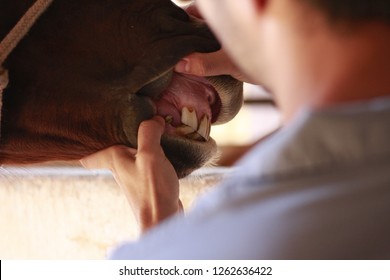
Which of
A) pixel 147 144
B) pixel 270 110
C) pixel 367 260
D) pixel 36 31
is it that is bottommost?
pixel 367 260

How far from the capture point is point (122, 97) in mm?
656

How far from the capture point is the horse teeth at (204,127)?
70 cm

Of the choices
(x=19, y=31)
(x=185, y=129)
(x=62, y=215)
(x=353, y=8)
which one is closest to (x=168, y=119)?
(x=185, y=129)

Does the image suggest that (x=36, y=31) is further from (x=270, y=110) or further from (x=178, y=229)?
(x=270, y=110)

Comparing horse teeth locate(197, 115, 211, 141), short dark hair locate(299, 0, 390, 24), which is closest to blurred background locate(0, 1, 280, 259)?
horse teeth locate(197, 115, 211, 141)

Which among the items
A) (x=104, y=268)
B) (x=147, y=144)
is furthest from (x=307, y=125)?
(x=147, y=144)

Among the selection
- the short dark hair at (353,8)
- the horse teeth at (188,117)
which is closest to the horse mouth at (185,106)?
the horse teeth at (188,117)

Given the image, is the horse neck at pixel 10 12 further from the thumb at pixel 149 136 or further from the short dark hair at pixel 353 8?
the short dark hair at pixel 353 8

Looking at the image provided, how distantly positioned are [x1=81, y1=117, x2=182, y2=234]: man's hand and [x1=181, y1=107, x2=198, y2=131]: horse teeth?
0.03 meters

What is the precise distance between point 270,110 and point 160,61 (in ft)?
1.98

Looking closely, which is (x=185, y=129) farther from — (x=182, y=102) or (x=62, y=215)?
(x=62, y=215)

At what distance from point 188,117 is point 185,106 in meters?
0.01

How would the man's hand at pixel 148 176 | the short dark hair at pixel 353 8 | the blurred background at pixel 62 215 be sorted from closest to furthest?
the short dark hair at pixel 353 8 → the man's hand at pixel 148 176 → the blurred background at pixel 62 215

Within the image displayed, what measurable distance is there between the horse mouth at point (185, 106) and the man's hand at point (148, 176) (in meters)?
0.02
